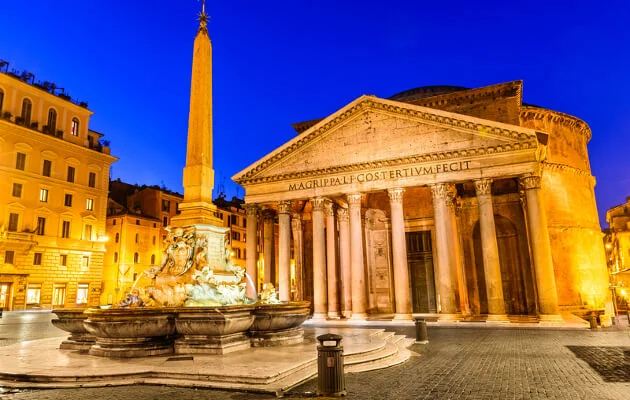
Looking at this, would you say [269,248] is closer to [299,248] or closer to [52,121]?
[299,248]

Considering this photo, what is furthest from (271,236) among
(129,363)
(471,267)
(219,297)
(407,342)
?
(129,363)

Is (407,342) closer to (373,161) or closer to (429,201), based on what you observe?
(373,161)

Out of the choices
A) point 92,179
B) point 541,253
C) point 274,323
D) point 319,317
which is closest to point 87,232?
point 92,179

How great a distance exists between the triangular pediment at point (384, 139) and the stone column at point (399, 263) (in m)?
2.36

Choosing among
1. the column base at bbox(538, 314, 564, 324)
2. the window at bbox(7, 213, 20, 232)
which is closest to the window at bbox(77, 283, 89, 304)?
the window at bbox(7, 213, 20, 232)

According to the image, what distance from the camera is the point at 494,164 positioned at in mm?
20391

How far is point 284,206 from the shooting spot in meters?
24.5

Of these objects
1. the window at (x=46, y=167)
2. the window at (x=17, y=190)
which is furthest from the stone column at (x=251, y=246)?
the window at (x=46, y=167)

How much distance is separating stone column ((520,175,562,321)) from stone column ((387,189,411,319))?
5.85 metres

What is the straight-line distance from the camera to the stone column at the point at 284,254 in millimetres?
23578

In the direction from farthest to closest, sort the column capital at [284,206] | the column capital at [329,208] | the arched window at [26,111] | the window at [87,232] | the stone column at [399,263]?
the window at [87,232] → the arched window at [26,111] → the column capital at [284,206] → the column capital at [329,208] → the stone column at [399,263]

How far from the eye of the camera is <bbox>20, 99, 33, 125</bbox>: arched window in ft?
106

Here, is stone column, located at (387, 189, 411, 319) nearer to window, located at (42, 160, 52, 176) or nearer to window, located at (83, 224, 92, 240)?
window, located at (83, 224, 92, 240)

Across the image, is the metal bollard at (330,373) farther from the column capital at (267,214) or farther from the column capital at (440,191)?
the column capital at (267,214)
